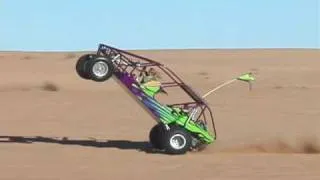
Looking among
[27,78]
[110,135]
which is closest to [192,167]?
[110,135]

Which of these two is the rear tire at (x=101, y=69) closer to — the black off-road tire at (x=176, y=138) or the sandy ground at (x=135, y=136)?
the sandy ground at (x=135, y=136)

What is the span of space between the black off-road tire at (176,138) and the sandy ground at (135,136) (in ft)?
0.54

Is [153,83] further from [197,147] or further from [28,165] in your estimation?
[28,165]

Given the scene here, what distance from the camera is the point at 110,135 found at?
19750 mm

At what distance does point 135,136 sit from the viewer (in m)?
19.6

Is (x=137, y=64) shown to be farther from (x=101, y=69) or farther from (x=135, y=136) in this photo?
(x=135, y=136)

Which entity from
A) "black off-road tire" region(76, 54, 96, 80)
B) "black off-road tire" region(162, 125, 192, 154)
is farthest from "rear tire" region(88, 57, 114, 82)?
"black off-road tire" region(162, 125, 192, 154)

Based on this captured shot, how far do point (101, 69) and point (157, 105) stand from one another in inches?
44.5

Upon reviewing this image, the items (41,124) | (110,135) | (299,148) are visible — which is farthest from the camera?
(41,124)

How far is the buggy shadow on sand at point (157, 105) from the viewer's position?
51.0 ft

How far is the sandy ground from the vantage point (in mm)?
13297

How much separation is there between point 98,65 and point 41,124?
22.8 ft

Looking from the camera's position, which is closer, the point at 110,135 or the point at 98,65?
the point at 98,65

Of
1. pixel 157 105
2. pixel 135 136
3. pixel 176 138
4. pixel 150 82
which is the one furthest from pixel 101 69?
pixel 135 136
